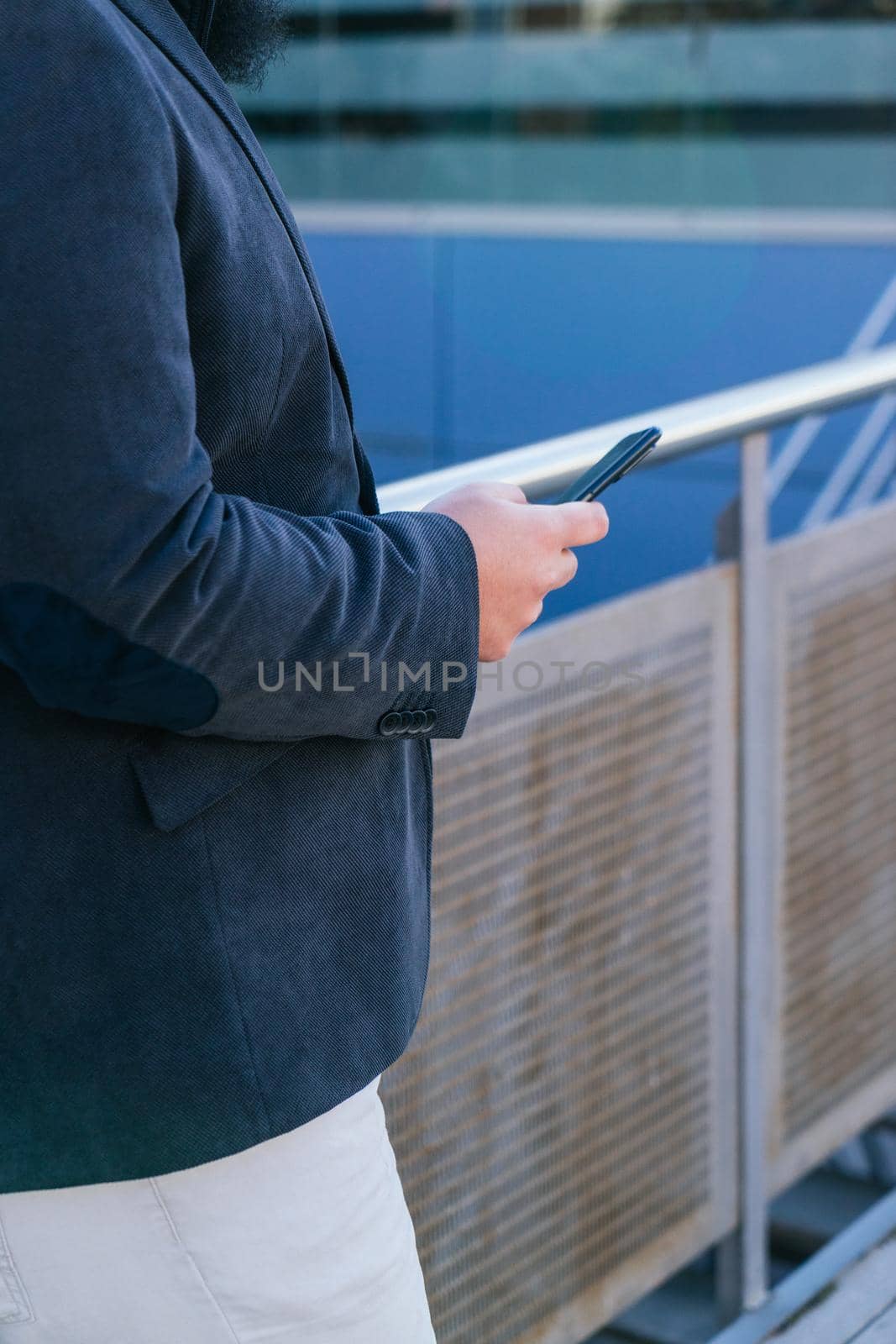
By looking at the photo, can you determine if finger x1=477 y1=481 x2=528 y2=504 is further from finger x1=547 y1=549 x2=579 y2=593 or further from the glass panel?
the glass panel

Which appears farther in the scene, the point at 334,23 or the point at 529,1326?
the point at 334,23

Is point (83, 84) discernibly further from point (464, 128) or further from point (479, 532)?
point (464, 128)

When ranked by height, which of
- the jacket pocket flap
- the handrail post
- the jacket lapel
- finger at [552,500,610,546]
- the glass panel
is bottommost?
the glass panel

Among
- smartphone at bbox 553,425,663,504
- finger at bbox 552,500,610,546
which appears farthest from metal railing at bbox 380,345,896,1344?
finger at bbox 552,500,610,546

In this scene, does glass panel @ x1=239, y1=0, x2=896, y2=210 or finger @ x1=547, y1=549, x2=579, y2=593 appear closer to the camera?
finger @ x1=547, y1=549, x2=579, y2=593

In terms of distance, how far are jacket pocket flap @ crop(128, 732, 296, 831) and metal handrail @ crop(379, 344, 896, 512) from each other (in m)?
0.38

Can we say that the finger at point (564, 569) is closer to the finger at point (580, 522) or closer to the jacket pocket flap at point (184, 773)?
the finger at point (580, 522)

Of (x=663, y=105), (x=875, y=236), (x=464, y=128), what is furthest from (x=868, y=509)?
(x=464, y=128)

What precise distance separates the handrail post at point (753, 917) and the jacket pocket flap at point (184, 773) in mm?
1167

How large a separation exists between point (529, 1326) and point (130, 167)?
1.37 m

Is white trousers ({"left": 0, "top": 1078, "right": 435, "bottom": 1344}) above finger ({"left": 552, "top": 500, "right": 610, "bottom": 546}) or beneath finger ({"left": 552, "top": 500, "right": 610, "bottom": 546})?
beneath

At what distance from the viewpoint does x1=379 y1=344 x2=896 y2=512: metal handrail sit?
1.38m

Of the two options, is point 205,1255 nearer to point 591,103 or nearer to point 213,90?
point 213,90

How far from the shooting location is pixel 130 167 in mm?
708
